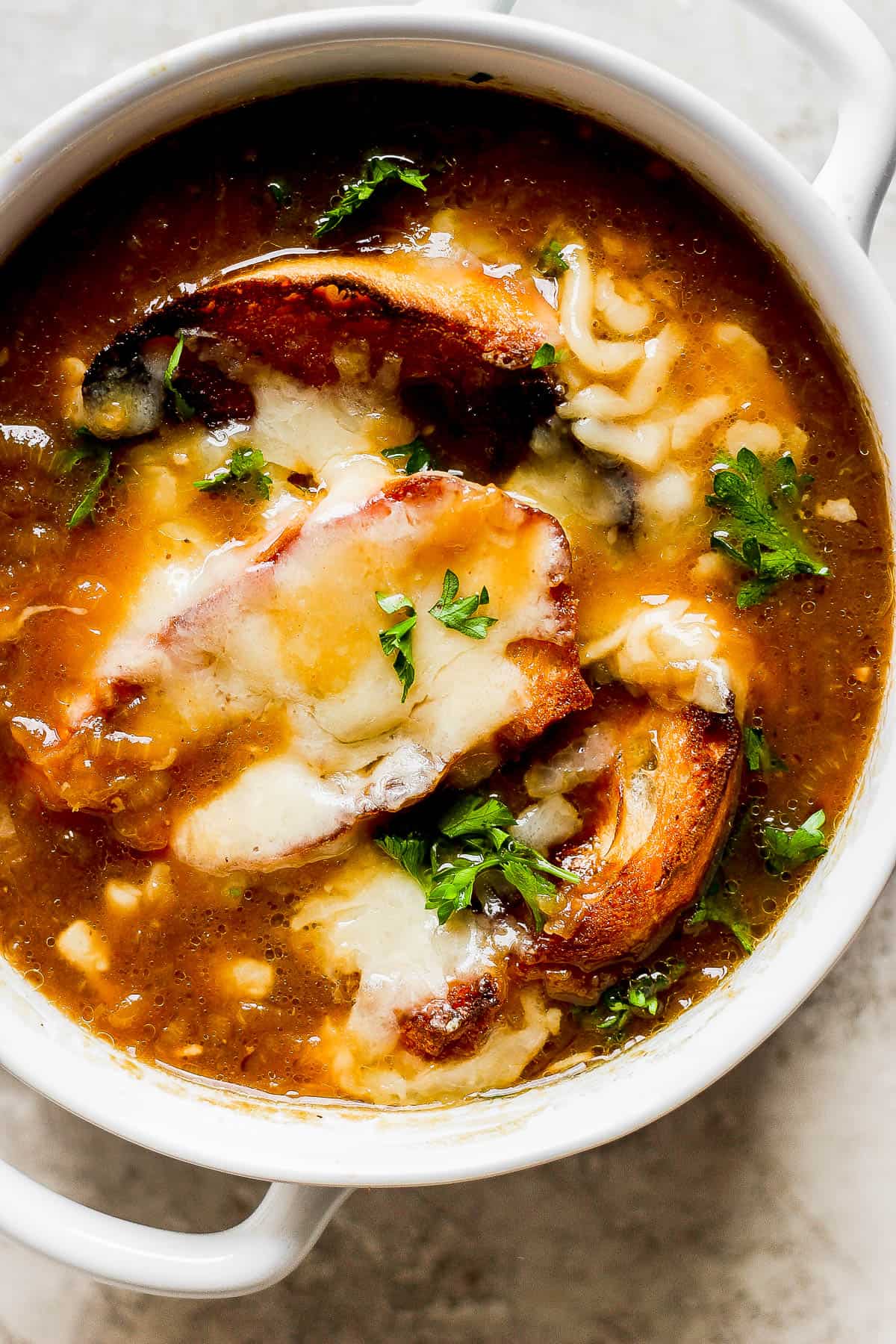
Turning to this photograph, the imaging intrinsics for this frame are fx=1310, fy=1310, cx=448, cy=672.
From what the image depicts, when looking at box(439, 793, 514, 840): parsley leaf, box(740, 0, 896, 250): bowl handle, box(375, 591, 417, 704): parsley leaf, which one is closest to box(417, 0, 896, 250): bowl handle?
box(740, 0, 896, 250): bowl handle

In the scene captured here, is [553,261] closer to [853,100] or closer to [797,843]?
[853,100]

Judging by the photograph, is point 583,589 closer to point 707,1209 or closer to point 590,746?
point 590,746

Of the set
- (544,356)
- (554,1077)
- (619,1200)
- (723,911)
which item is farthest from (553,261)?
(619,1200)

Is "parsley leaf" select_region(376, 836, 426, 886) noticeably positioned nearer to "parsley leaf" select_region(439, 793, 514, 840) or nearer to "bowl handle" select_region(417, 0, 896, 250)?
"parsley leaf" select_region(439, 793, 514, 840)

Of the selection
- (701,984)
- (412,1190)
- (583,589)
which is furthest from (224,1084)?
(583,589)

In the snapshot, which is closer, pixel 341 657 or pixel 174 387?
pixel 341 657
